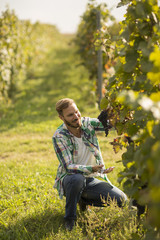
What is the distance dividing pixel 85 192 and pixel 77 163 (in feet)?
0.93

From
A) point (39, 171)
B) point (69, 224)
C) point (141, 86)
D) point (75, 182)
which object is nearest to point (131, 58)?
point (141, 86)

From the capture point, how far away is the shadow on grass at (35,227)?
2463mm

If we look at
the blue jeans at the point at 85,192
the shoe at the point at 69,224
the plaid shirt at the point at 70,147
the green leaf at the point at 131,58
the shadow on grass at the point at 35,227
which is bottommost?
the shadow on grass at the point at 35,227

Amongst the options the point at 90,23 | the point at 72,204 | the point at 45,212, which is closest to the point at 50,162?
the point at 45,212

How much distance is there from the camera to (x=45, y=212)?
2.80 m

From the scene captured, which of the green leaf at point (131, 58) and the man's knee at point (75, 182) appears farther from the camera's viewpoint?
the man's knee at point (75, 182)

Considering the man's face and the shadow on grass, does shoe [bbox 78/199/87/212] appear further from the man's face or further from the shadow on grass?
the man's face

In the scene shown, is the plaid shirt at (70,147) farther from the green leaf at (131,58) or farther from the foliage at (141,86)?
the green leaf at (131,58)

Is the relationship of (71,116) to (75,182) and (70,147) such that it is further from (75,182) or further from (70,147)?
(75,182)

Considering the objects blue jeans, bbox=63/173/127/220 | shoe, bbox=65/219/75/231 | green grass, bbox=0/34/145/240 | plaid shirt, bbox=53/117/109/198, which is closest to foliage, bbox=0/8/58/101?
→ green grass, bbox=0/34/145/240

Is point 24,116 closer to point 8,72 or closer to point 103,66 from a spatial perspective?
point 8,72

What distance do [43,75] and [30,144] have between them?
6.83 m

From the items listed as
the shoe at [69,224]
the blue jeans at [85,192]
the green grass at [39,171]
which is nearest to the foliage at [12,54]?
the green grass at [39,171]

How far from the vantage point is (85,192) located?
2.69 metres
